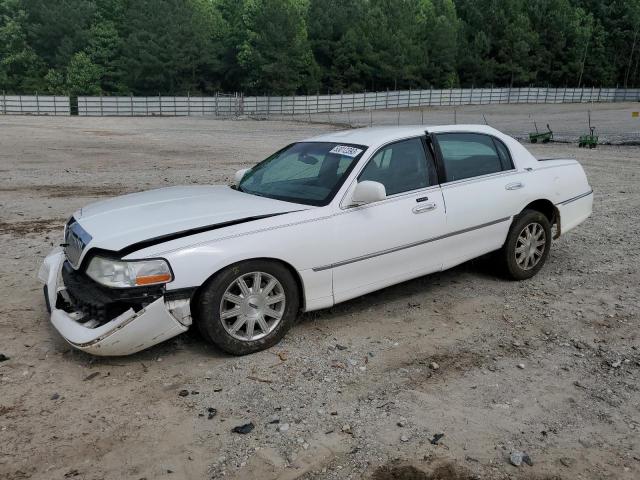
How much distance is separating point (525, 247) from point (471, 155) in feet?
3.44

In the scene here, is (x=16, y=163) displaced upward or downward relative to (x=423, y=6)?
downward

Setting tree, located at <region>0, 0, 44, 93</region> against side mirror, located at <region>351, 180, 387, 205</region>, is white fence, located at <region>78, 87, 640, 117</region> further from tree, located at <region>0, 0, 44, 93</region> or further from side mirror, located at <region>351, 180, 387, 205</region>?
side mirror, located at <region>351, 180, 387, 205</region>

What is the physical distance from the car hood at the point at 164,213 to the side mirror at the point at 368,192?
420 millimetres

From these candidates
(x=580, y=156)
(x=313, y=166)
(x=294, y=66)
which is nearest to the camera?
(x=313, y=166)

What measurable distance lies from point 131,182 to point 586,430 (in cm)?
1026

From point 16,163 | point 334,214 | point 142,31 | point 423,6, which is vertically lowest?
point 16,163

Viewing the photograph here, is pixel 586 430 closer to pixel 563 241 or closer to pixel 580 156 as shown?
pixel 563 241

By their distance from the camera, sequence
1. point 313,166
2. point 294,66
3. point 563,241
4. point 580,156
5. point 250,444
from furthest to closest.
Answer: point 294,66
point 580,156
point 563,241
point 313,166
point 250,444

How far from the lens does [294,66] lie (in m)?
63.5

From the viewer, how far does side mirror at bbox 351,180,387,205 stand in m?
4.30

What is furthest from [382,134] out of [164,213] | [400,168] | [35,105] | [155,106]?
[35,105]

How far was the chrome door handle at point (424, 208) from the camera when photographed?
4763 millimetres

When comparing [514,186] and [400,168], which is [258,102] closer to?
[514,186]

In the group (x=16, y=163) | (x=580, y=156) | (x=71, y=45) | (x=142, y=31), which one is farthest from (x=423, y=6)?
(x=16, y=163)
